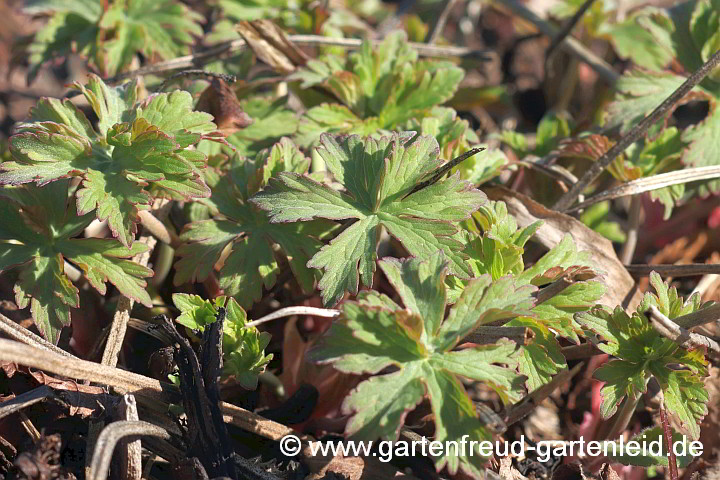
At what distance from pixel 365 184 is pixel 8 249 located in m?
1.12

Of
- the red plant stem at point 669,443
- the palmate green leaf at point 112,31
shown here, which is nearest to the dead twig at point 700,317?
the red plant stem at point 669,443

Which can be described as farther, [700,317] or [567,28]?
[567,28]

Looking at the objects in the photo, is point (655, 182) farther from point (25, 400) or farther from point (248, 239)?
point (25, 400)

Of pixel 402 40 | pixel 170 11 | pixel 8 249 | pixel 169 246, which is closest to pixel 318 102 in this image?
pixel 402 40

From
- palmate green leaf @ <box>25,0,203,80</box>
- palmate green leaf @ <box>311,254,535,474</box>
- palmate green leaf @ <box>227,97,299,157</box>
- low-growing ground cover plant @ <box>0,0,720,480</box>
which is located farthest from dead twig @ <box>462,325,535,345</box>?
palmate green leaf @ <box>25,0,203,80</box>

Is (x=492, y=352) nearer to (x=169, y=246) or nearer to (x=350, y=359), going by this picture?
(x=350, y=359)

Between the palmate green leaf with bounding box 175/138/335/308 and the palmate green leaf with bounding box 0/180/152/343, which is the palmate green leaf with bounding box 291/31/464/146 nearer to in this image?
the palmate green leaf with bounding box 175/138/335/308

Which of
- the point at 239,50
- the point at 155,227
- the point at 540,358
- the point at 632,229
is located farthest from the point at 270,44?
the point at 540,358

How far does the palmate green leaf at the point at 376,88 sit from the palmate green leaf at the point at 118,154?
0.61 meters

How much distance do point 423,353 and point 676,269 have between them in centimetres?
122

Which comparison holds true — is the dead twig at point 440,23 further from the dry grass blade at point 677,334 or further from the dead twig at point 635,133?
the dry grass blade at point 677,334

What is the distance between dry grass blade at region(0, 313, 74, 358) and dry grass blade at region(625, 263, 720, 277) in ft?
6.49

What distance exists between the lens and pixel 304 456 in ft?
6.63

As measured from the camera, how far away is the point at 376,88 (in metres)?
2.73
